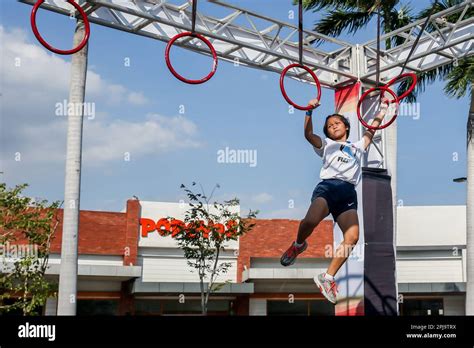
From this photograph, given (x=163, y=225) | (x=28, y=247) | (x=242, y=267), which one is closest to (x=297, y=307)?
(x=242, y=267)

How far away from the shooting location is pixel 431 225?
20406 mm

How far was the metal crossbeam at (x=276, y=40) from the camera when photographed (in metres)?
10.4

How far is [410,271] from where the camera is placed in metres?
20.7

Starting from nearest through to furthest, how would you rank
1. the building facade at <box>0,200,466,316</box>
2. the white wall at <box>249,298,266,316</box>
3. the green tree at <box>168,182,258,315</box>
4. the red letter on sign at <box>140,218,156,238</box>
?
the green tree at <box>168,182,258,315</box> → the building facade at <box>0,200,466,316</box> → the red letter on sign at <box>140,218,156,238</box> → the white wall at <box>249,298,266,316</box>

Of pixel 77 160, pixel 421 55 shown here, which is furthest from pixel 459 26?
pixel 77 160

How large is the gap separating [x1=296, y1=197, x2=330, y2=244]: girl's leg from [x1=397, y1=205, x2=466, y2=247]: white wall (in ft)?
32.4

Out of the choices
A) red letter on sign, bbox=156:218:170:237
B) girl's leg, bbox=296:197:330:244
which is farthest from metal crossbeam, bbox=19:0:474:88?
red letter on sign, bbox=156:218:170:237

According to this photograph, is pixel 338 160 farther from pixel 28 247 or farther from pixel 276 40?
pixel 28 247

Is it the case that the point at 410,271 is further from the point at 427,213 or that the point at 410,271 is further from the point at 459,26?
the point at 459,26

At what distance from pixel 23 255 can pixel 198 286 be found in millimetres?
5022

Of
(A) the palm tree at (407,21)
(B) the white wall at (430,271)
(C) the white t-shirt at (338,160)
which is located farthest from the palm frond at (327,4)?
(B) the white wall at (430,271)

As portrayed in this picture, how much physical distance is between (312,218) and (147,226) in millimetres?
9511

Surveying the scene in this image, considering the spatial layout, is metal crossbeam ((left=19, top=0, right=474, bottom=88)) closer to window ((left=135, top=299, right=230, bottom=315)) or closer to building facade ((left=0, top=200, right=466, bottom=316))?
building facade ((left=0, top=200, right=466, bottom=316))

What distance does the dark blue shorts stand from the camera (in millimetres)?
11266
